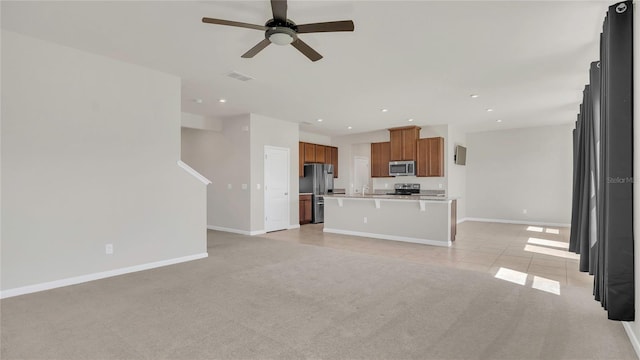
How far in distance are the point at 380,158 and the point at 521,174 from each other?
3817 millimetres

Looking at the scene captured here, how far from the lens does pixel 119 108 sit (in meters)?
4.00

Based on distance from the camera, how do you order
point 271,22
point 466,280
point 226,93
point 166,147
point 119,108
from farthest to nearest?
point 226,93, point 166,147, point 119,108, point 466,280, point 271,22

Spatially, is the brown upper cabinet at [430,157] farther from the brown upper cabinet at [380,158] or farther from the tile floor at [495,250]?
the tile floor at [495,250]

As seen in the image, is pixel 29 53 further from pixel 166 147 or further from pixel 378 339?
pixel 378 339

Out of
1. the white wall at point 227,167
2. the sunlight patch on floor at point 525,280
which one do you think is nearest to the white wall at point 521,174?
the sunlight patch on floor at point 525,280

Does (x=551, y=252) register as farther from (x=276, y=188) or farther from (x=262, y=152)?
(x=262, y=152)

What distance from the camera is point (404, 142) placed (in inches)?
338

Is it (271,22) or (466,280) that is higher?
(271,22)

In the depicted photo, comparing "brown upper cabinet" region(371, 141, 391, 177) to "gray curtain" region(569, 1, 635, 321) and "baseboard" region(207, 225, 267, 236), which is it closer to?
"baseboard" region(207, 225, 267, 236)

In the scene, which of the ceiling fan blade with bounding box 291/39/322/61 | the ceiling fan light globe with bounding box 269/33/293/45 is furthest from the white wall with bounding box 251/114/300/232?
the ceiling fan light globe with bounding box 269/33/293/45

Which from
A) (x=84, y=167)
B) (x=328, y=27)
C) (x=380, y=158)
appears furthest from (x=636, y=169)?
(x=380, y=158)

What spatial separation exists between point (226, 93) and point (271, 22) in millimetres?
2952

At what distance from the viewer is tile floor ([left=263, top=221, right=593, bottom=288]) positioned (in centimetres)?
408

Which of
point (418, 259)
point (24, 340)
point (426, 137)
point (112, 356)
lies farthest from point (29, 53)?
point (426, 137)
